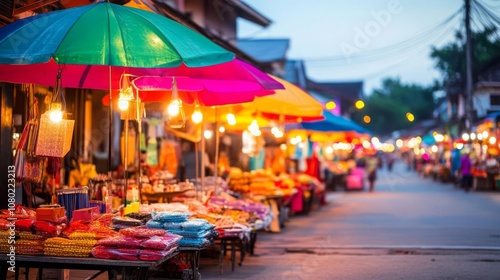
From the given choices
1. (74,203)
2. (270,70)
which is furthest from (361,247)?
(270,70)

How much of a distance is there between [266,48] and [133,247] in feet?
111

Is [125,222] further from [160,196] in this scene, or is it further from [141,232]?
[160,196]

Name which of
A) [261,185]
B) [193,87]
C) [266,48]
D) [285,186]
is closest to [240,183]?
[261,185]

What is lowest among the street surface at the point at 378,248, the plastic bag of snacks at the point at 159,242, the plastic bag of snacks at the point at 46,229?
the street surface at the point at 378,248

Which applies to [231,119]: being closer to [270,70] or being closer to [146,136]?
[146,136]

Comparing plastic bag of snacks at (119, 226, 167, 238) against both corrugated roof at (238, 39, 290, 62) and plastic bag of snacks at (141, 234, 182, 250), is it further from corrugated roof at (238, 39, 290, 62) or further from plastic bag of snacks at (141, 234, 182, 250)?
corrugated roof at (238, 39, 290, 62)

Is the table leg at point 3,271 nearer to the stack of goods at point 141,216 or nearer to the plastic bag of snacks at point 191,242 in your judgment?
the stack of goods at point 141,216

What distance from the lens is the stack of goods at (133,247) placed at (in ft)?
25.8

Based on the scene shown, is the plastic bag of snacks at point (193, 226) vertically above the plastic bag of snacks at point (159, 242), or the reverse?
the plastic bag of snacks at point (193, 226)

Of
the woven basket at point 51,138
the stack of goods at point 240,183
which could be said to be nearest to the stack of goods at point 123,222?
the woven basket at point 51,138

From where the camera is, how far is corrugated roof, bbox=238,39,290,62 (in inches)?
1548

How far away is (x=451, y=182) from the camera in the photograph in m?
48.2

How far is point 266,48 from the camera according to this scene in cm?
4103

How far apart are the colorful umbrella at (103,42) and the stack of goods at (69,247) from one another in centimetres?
210
